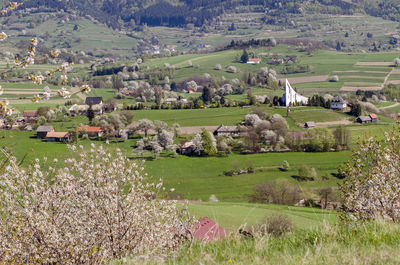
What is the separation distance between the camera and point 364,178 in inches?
609

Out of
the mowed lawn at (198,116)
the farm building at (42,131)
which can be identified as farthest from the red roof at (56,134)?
the mowed lawn at (198,116)

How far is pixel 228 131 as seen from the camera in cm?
8662

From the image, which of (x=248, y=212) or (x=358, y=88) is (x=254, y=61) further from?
(x=248, y=212)

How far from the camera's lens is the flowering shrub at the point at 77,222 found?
938 centimetres

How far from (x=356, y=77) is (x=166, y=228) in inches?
6190

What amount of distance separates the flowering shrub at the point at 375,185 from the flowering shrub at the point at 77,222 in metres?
5.74

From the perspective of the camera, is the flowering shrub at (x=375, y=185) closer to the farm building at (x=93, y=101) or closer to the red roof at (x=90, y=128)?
the red roof at (x=90, y=128)

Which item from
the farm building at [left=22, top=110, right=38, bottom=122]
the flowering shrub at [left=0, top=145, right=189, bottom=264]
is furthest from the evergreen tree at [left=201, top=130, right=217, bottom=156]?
the flowering shrub at [left=0, top=145, right=189, bottom=264]

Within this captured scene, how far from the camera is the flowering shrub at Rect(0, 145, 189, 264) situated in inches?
369

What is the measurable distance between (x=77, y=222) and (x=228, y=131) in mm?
76408

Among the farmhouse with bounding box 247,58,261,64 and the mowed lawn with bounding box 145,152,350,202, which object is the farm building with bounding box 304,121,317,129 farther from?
the farmhouse with bounding box 247,58,261,64

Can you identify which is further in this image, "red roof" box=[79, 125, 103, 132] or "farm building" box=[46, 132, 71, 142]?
"red roof" box=[79, 125, 103, 132]

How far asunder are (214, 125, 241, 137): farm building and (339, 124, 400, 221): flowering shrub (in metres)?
69.0

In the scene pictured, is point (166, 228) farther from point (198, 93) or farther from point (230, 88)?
point (198, 93)
